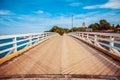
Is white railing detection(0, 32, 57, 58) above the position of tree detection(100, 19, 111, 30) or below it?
below

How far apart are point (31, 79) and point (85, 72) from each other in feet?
6.21

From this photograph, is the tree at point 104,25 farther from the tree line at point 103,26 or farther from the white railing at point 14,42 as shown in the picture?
the white railing at point 14,42

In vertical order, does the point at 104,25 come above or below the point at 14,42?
above

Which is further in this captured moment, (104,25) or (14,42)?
(104,25)

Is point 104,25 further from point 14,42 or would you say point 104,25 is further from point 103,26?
point 14,42

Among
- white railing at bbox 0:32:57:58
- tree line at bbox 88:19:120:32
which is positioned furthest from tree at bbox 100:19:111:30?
white railing at bbox 0:32:57:58

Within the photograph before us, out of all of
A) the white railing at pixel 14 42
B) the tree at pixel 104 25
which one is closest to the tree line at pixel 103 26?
the tree at pixel 104 25

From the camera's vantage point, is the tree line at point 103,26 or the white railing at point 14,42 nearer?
the white railing at point 14,42

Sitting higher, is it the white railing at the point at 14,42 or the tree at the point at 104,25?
the tree at the point at 104,25

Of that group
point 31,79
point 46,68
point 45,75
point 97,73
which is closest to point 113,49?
point 97,73

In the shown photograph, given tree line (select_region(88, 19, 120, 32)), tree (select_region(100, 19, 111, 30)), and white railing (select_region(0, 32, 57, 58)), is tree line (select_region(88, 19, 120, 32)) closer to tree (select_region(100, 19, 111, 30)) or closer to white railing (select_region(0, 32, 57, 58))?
tree (select_region(100, 19, 111, 30))

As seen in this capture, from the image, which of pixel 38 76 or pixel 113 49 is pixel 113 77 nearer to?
pixel 38 76

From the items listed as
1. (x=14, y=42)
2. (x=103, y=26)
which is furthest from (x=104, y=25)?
(x=14, y=42)

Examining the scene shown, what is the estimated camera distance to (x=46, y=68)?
20.1ft
